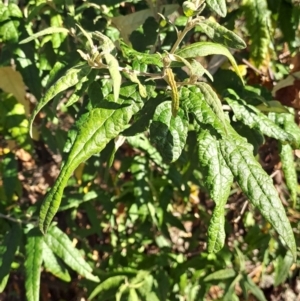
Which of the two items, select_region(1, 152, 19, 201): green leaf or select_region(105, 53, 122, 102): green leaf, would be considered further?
select_region(1, 152, 19, 201): green leaf

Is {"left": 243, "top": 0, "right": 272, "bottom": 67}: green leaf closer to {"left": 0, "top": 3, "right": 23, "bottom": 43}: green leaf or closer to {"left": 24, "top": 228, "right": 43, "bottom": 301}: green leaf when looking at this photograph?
{"left": 0, "top": 3, "right": 23, "bottom": 43}: green leaf

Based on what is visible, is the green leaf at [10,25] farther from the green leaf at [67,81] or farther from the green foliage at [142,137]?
the green leaf at [67,81]

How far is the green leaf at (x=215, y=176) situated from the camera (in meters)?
0.91

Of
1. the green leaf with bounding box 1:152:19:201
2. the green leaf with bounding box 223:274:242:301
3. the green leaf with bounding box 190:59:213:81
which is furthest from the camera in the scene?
the green leaf with bounding box 223:274:242:301

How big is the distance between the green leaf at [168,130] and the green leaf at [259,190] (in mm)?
94

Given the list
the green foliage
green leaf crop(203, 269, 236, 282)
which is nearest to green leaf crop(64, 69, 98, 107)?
the green foliage

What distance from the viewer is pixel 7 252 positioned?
1468mm

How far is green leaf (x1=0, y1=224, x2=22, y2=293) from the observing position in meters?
1.47

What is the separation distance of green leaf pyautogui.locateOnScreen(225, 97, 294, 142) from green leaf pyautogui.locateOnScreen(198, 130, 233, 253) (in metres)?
0.22

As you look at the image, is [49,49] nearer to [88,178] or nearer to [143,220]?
[88,178]

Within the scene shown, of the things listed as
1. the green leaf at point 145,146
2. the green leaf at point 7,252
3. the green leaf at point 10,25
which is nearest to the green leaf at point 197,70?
the green leaf at point 10,25

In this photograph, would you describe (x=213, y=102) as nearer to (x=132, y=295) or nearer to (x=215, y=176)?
(x=215, y=176)

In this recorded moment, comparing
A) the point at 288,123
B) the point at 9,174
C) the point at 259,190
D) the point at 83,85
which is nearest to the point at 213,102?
the point at 259,190

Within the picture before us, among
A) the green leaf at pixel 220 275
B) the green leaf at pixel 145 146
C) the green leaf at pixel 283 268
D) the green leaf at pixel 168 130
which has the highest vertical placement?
the green leaf at pixel 168 130
